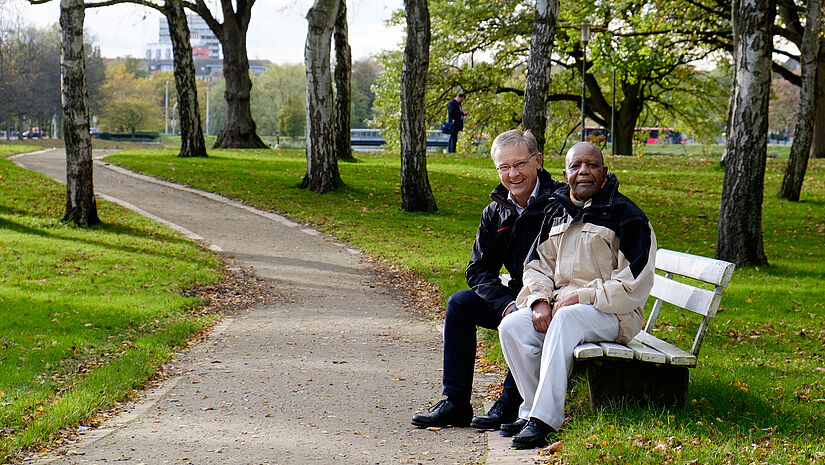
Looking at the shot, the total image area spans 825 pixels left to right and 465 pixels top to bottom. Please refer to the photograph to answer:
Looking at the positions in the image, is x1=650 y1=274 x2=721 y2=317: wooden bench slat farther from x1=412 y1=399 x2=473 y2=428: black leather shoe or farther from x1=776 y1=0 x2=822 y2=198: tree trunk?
x1=776 y1=0 x2=822 y2=198: tree trunk

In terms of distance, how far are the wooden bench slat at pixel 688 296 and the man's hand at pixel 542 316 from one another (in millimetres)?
913

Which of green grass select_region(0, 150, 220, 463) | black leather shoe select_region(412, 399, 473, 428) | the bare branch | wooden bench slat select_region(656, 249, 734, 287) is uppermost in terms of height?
the bare branch

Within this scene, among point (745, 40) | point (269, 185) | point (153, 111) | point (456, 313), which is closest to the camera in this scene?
point (456, 313)

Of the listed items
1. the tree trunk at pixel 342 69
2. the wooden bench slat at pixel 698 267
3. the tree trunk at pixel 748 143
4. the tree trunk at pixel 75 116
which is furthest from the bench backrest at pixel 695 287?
the tree trunk at pixel 342 69

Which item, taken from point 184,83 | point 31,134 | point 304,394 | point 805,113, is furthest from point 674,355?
point 31,134

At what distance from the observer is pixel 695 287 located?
17.5 feet

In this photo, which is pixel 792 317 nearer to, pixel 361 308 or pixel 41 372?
pixel 361 308

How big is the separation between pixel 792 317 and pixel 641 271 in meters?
4.78

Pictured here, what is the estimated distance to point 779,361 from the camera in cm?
674

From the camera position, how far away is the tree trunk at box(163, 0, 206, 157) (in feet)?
84.6

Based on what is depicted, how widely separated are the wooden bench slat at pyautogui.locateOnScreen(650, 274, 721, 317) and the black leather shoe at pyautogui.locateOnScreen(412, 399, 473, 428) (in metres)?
1.41

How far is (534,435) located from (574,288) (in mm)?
837

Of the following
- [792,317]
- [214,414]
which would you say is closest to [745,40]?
[792,317]

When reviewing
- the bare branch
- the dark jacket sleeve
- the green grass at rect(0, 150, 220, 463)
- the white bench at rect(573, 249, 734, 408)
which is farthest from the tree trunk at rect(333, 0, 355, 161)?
the white bench at rect(573, 249, 734, 408)
